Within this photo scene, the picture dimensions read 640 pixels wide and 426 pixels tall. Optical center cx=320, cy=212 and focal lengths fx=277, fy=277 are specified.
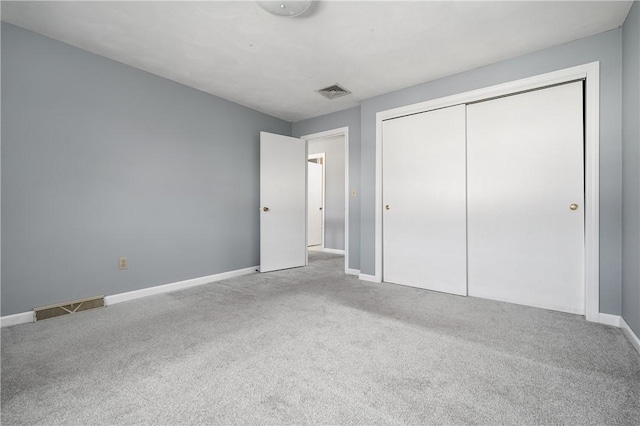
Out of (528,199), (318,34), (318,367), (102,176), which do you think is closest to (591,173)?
(528,199)

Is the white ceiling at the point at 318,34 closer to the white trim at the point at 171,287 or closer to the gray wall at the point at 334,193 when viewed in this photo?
the white trim at the point at 171,287

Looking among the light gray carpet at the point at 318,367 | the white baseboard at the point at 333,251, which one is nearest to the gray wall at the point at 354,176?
the light gray carpet at the point at 318,367

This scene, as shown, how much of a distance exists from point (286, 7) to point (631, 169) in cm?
281

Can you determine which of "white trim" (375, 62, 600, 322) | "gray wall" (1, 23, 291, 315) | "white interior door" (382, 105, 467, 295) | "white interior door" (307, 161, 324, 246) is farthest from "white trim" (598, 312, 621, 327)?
"white interior door" (307, 161, 324, 246)

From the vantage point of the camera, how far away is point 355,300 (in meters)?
2.94

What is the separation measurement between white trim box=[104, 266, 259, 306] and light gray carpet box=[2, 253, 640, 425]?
17cm

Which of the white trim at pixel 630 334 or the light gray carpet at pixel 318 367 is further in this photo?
the white trim at pixel 630 334

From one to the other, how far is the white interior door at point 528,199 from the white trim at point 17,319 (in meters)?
4.20

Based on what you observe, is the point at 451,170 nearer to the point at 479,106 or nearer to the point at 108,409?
the point at 479,106

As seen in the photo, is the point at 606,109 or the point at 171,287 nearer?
the point at 606,109

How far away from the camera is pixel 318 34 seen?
2414 millimetres

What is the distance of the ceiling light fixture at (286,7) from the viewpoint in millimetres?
1976

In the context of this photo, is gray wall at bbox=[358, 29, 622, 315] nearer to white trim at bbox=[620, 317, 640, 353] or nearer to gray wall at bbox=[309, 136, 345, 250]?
Result: white trim at bbox=[620, 317, 640, 353]

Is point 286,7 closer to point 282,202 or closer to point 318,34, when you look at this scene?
point 318,34
